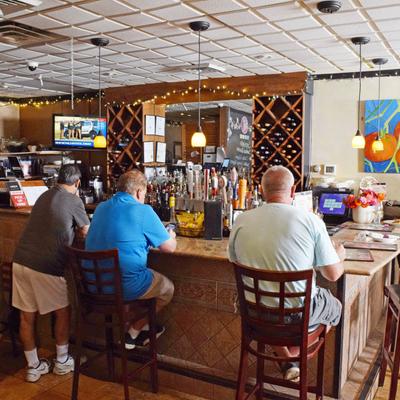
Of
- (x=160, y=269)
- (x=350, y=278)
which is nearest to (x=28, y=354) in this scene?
(x=160, y=269)

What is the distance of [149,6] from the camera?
385 centimetres

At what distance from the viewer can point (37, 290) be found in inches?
136

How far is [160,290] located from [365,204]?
8.42 ft

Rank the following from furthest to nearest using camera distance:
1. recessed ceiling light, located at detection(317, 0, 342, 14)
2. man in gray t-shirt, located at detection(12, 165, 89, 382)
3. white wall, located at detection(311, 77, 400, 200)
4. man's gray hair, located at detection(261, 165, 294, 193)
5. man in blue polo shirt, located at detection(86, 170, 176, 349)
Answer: white wall, located at detection(311, 77, 400, 200), recessed ceiling light, located at detection(317, 0, 342, 14), man in gray t-shirt, located at detection(12, 165, 89, 382), man in blue polo shirt, located at detection(86, 170, 176, 349), man's gray hair, located at detection(261, 165, 294, 193)

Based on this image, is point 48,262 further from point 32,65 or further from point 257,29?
point 32,65

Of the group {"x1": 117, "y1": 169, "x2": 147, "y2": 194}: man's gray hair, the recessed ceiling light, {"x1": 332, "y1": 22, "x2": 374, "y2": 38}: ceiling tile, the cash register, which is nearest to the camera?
{"x1": 117, "y1": 169, "x2": 147, "y2": 194}: man's gray hair

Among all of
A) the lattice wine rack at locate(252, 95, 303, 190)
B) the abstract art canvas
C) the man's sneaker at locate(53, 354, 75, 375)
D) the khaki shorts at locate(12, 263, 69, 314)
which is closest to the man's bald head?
the khaki shorts at locate(12, 263, 69, 314)

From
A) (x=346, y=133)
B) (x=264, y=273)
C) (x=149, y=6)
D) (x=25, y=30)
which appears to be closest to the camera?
(x=264, y=273)

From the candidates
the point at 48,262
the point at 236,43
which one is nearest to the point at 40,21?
the point at 236,43

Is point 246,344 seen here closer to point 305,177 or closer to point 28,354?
point 28,354

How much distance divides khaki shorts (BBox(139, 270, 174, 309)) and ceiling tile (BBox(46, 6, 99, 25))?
93.2 inches

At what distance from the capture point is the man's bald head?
8.22ft

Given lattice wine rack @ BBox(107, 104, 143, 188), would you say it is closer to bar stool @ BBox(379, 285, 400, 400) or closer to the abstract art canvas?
the abstract art canvas

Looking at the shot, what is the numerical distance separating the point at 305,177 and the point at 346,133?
2.71 ft
